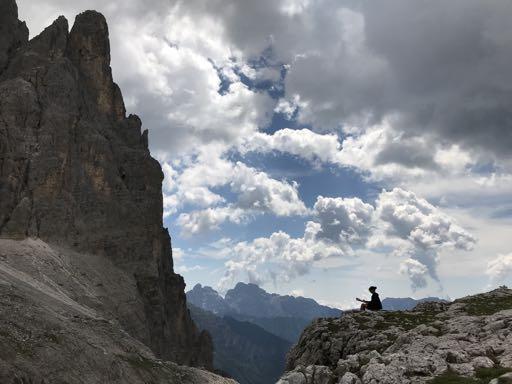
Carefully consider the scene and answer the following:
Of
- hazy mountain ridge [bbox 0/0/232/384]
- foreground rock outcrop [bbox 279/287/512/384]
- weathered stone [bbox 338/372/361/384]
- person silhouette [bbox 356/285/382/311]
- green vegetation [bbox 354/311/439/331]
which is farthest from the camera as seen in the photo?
hazy mountain ridge [bbox 0/0/232/384]

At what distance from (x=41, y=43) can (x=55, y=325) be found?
377ft

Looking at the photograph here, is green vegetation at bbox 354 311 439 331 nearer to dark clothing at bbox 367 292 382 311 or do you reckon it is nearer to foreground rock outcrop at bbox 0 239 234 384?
dark clothing at bbox 367 292 382 311

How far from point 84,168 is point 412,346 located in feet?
387

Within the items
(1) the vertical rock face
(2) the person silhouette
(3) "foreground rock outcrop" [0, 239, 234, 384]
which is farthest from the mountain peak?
(2) the person silhouette

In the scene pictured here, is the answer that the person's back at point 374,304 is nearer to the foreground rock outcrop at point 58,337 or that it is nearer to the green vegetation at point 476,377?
the green vegetation at point 476,377

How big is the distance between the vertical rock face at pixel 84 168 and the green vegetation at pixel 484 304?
84.1m

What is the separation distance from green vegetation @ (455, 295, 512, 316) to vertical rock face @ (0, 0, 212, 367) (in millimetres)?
84058

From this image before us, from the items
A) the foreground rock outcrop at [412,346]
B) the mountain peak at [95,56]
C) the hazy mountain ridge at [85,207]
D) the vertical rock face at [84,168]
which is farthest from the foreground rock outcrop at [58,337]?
the mountain peak at [95,56]

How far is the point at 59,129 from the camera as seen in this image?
129625mm

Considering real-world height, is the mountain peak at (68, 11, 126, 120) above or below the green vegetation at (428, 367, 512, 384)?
above

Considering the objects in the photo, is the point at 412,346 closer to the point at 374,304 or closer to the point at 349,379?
the point at 349,379

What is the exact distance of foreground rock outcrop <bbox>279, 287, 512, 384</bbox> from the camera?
3156 cm

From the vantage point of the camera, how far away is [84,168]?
136250 mm

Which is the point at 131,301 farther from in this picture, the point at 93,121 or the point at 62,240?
the point at 93,121
